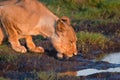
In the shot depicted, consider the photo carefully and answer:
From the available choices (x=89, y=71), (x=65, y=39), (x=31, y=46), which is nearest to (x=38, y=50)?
(x=31, y=46)

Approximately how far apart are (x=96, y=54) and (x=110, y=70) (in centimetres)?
168

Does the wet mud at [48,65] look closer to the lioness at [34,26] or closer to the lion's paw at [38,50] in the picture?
the lion's paw at [38,50]

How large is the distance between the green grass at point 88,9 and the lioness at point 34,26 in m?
5.23

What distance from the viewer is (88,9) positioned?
1820 cm

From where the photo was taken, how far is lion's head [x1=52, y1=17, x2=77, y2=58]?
11734mm

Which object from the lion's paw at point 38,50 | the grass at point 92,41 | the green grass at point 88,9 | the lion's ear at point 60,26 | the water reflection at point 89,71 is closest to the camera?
the water reflection at point 89,71

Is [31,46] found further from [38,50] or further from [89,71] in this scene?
[89,71]

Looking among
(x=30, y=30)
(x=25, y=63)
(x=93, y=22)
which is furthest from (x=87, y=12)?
(x=25, y=63)

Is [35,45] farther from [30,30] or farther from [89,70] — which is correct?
[89,70]

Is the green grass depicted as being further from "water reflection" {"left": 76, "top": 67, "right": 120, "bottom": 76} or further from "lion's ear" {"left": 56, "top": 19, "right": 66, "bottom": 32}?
"water reflection" {"left": 76, "top": 67, "right": 120, "bottom": 76}

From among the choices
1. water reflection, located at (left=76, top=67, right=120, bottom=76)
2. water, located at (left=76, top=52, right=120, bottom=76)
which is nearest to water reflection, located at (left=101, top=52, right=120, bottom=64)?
water, located at (left=76, top=52, right=120, bottom=76)

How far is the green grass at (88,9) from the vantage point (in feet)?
57.7

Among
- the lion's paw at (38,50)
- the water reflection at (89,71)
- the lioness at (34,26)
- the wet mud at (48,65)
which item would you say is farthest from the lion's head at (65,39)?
the water reflection at (89,71)

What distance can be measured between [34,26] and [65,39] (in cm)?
69
